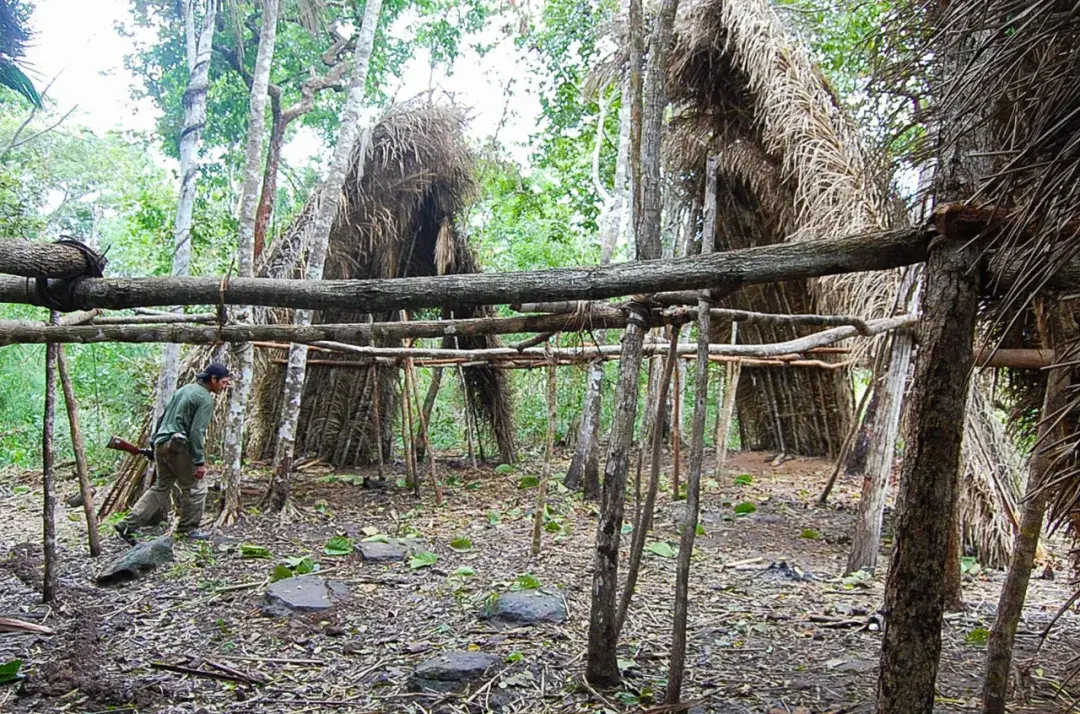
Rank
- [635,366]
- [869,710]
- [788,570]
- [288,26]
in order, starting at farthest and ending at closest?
[288,26] → [788,570] → [635,366] → [869,710]

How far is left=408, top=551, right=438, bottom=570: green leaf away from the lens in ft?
18.6

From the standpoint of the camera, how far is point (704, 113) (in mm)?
8977

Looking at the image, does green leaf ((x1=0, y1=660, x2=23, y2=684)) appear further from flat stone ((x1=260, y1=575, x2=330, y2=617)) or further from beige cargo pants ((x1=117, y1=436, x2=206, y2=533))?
beige cargo pants ((x1=117, y1=436, x2=206, y2=533))

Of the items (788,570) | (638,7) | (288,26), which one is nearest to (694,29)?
(638,7)

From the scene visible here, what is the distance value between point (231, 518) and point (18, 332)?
3251 mm

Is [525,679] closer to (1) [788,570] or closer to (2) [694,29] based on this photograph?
(1) [788,570]

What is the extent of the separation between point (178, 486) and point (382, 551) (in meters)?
2.07

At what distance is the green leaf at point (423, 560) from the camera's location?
5.68 metres

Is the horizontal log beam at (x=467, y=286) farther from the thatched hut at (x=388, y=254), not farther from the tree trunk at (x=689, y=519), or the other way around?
the thatched hut at (x=388, y=254)

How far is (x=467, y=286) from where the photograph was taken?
2.63 meters

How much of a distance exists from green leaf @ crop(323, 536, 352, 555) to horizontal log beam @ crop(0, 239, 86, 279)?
3.94m

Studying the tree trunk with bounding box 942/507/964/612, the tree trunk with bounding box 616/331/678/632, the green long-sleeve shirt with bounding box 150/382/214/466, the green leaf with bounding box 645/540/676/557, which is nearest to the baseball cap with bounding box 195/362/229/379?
the green long-sleeve shirt with bounding box 150/382/214/466

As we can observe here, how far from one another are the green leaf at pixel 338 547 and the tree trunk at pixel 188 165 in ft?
11.6

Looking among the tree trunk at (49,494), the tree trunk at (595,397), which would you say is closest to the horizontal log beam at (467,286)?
the tree trunk at (49,494)
